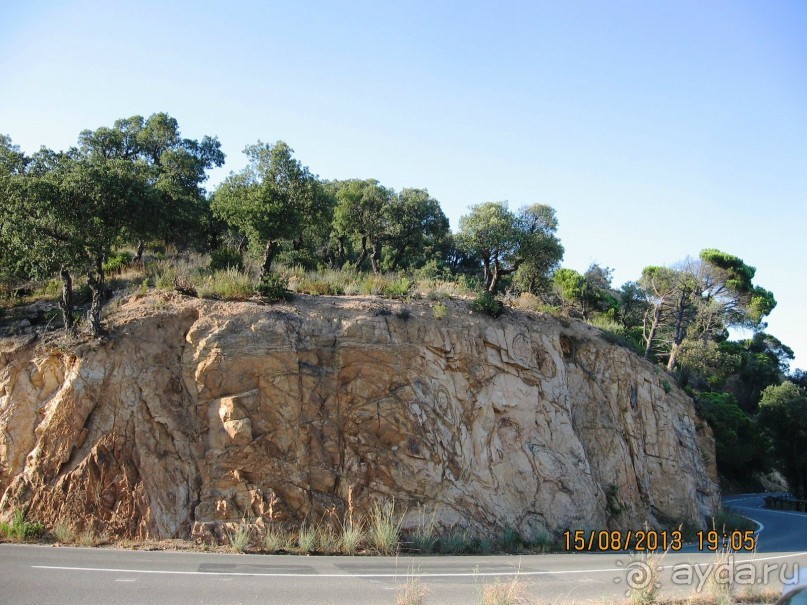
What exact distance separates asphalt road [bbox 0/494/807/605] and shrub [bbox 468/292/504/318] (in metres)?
7.93

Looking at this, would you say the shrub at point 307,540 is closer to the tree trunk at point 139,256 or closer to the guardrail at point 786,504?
the tree trunk at point 139,256

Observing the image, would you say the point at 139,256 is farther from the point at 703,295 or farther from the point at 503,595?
the point at 703,295

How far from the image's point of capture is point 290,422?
1603 cm

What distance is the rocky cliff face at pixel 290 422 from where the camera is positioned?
1484 centimetres

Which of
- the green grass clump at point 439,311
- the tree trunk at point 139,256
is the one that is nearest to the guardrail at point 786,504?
the green grass clump at point 439,311

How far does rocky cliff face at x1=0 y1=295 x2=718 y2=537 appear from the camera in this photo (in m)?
14.8

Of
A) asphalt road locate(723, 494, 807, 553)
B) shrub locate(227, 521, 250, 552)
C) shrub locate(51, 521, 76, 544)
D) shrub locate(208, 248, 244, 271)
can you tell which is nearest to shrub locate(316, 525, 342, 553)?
shrub locate(227, 521, 250, 552)

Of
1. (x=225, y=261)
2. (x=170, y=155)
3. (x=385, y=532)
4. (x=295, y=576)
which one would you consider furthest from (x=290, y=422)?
(x=170, y=155)

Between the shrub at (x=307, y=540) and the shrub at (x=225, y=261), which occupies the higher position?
the shrub at (x=225, y=261)

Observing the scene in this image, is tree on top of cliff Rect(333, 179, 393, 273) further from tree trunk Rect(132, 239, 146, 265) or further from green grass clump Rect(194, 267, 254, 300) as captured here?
green grass clump Rect(194, 267, 254, 300)

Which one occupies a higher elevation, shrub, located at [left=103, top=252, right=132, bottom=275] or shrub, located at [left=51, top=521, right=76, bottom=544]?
shrub, located at [left=103, top=252, right=132, bottom=275]

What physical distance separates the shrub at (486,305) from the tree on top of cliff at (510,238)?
17.8 feet

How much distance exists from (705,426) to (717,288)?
42.9ft

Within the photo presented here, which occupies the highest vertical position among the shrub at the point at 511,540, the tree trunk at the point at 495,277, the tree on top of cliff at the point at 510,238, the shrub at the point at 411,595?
the tree on top of cliff at the point at 510,238
